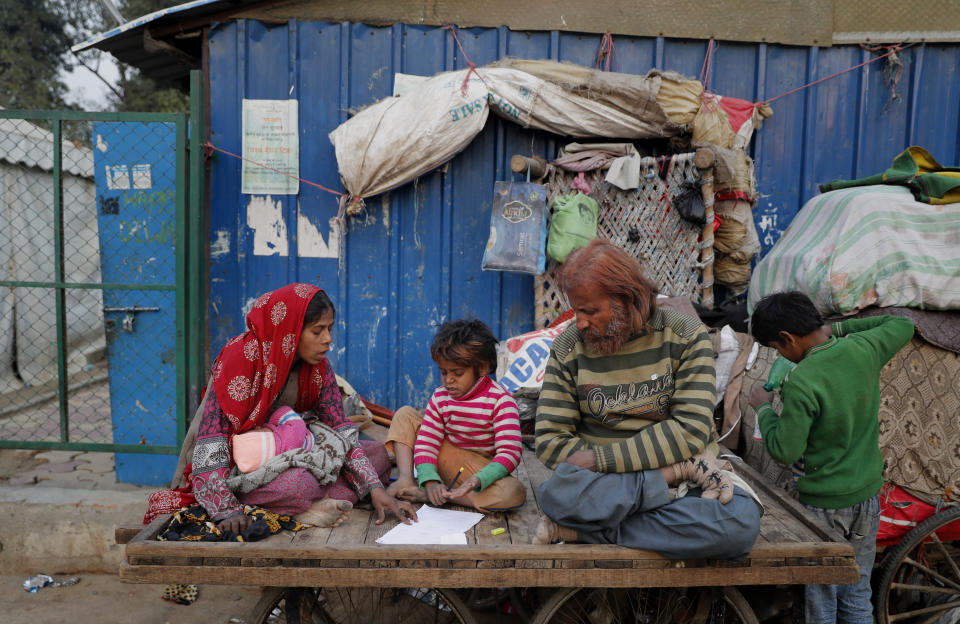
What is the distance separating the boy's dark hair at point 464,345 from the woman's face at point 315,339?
0.46 metres

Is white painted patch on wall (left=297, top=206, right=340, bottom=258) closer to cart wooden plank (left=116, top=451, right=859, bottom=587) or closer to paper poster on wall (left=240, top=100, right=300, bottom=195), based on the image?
paper poster on wall (left=240, top=100, right=300, bottom=195)

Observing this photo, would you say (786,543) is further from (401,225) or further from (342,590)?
(401,225)

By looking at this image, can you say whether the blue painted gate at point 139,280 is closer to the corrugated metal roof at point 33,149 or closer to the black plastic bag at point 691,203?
→ the corrugated metal roof at point 33,149

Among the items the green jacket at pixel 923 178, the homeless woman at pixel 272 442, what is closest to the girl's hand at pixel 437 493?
the homeless woman at pixel 272 442

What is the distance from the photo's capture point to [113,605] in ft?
11.4

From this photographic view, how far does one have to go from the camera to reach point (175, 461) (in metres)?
4.27

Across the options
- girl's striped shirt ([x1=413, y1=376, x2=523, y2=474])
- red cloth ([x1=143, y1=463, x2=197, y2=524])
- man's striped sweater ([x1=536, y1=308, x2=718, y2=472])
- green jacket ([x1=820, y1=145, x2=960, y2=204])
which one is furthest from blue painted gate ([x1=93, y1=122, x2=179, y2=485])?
green jacket ([x1=820, y1=145, x2=960, y2=204])

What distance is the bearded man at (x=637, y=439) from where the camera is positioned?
221 centimetres

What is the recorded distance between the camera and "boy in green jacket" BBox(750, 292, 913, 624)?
8.34ft

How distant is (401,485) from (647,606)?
1.17 meters

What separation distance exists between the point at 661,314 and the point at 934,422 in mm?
1833

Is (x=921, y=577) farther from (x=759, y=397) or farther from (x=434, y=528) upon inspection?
(x=434, y=528)

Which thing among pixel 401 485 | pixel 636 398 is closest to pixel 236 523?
pixel 401 485

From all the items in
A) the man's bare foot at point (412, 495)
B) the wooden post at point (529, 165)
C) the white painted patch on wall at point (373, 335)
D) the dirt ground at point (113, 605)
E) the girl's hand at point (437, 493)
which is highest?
the wooden post at point (529, 165)
